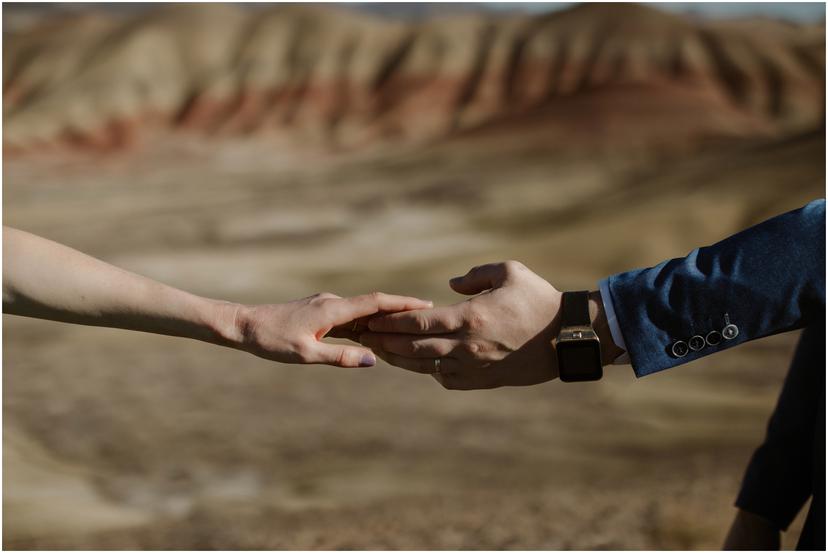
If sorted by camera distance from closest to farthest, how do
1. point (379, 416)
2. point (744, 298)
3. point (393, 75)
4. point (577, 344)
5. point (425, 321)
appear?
point (744, 298)
point (577, 344)
point (425, 321)
point (379, 416)
point (393, 75)

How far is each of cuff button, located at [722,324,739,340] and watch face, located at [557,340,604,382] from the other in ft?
0.80

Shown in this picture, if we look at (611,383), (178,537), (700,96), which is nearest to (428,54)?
(700,96)

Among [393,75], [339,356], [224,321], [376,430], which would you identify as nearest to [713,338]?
[339,356]

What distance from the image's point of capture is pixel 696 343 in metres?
1.79

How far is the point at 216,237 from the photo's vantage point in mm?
16562

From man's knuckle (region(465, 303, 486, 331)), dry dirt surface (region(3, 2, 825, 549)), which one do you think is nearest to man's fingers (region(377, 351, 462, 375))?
man's knuckle (region(465, 303, 486, 331))

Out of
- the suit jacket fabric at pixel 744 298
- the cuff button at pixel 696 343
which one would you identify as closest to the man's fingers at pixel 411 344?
the suit jacket fabric at pixel 744 298

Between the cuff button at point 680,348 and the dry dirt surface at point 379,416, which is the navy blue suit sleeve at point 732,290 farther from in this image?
the dry dirt surface at point 379,416

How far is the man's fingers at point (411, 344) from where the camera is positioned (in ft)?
6.90

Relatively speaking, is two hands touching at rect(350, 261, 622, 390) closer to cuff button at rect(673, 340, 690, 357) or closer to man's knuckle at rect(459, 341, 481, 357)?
man's knuckle at rect(459, 341, 481, 357)

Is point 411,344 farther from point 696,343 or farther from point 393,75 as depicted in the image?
point 393,75

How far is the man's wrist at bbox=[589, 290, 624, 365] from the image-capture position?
192 cm

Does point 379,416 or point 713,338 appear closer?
point 713,338

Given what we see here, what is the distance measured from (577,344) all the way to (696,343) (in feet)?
0.75
